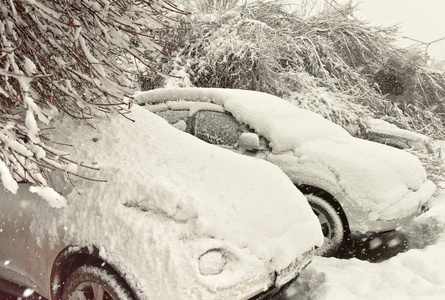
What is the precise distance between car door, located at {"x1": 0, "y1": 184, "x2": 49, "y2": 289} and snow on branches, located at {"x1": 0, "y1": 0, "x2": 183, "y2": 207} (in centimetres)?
19

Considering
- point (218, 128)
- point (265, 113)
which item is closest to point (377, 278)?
point (265, 113)

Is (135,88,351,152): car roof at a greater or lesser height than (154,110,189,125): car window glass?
greater

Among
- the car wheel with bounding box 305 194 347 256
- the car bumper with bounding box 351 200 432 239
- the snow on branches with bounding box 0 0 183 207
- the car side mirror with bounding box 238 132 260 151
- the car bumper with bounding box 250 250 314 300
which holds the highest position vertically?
the snow on branches with bounding box 0 0 183 207

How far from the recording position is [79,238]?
2.43 meters

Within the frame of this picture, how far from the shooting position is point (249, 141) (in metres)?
4.27

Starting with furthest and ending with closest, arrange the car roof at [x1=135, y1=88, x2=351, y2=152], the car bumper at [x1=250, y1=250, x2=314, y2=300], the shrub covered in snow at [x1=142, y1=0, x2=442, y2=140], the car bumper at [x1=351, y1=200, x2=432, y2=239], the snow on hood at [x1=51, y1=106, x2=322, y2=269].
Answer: the shrub covered in snow at [x1=142, y1=0, x2=442, y2=140], the car roof at [x1=135, y1=88, x2=351, y2=152], the car bumper at [x1=351, y1=200, x2=432, y2=239], the car bumper at [x1=250, y1=250, x2=314, y2=300], the snow on hood at [x1=51, y1=106, x2=322, y2=269]

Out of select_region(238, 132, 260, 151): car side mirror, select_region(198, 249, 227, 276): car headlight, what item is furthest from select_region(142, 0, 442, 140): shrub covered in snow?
select_region(198, 249, 227, 276): car headlight

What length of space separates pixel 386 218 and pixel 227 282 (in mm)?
2389

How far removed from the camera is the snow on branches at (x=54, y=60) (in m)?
2.32

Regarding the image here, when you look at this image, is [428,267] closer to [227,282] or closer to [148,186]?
[227,282]

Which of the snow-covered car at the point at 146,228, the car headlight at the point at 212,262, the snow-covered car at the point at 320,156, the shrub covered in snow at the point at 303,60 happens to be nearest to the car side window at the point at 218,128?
the snow-covered car at the point at 320,156

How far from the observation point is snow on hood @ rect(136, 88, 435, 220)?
4.13 m

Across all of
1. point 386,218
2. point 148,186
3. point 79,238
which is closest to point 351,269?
point 386,218

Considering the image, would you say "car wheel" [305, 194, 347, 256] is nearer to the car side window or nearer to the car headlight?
the car side window
